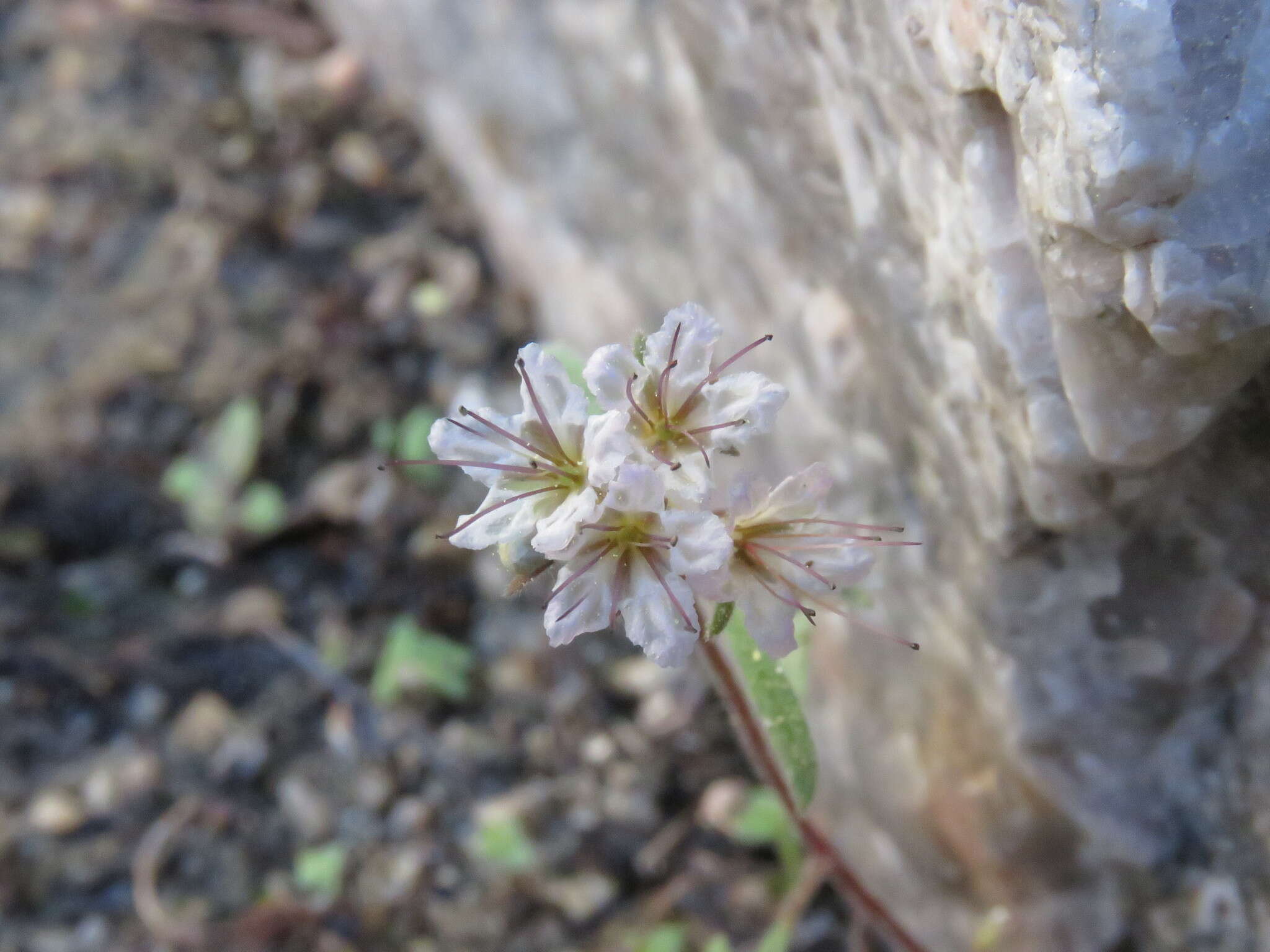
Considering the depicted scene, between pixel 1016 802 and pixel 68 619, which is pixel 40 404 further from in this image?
pixel 1016 802

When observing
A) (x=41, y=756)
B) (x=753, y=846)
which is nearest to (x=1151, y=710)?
(x=753, y=846)

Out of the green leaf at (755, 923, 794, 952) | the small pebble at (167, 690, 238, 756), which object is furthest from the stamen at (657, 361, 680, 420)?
the small pebble at (167, 690, 238, 756)

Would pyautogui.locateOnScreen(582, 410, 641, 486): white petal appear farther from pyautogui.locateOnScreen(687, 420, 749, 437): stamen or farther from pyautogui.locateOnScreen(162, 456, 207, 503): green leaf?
pyautogui.locateOnScreen(162, 456, 207, 503): green leaf

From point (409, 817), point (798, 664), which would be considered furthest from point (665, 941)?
point (798, 664)

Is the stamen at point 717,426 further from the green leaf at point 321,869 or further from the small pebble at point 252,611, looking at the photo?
Answer: the small pebble at point 252,611

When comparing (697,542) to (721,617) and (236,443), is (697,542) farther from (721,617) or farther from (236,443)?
(236,443)
